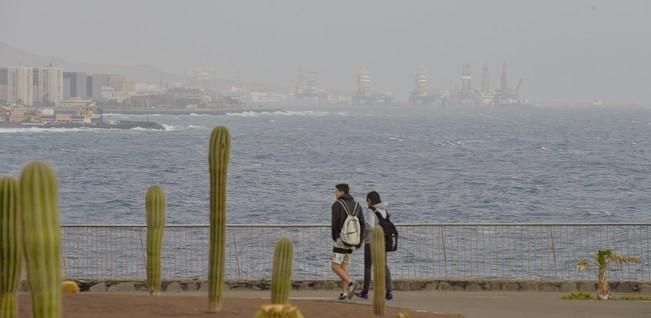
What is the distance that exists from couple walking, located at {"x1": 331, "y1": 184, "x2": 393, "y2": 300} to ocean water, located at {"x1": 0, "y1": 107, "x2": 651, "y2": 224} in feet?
162

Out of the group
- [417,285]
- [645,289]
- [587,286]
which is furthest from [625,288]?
[417,285]

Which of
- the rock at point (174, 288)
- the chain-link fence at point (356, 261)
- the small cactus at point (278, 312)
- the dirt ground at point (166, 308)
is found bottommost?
the chain-link fence at point (356, 261)

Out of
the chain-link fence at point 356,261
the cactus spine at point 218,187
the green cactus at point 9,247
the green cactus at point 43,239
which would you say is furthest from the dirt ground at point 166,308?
the chain-link fence at point 356,261

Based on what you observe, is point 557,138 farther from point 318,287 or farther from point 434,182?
point 318,287

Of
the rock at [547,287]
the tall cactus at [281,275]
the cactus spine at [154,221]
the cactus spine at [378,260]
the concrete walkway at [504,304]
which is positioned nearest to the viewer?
the tall cactus at [281,275]

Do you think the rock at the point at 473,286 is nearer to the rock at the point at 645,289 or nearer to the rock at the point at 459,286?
the rock at the point at 459,286

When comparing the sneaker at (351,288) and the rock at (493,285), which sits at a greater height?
the sneaker at (351,288)

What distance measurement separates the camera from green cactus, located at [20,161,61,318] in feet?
34.3

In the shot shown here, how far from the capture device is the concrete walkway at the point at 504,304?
18.8 meters

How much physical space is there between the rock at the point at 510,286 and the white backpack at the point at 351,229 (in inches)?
123

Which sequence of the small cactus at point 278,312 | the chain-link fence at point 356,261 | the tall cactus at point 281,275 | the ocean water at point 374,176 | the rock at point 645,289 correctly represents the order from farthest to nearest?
the ocean water at point 374,176 < the chain-link fence at point 356,261 < the rock at point 645,289 < the tall cactus at point 281,275 < the small cactus at point 278,312

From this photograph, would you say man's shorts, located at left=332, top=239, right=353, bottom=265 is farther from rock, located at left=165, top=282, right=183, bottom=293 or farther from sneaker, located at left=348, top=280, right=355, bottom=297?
rock, located at left=165, top=282, right=183, bottom=293

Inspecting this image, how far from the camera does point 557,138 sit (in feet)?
590

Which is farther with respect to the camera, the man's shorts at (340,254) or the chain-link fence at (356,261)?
the chain-link fence at (356,261)
